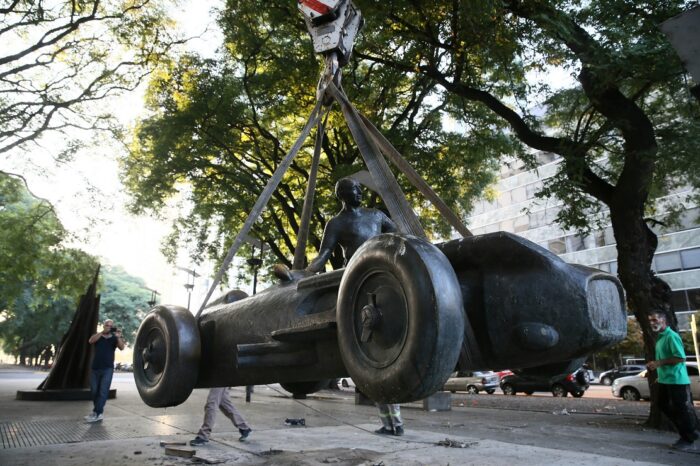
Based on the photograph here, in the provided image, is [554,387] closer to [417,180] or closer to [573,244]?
[573,244]

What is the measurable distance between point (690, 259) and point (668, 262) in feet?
4.21

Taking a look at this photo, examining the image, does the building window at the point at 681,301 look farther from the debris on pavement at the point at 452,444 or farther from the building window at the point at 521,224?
the debris on pavement at the point at 452,444

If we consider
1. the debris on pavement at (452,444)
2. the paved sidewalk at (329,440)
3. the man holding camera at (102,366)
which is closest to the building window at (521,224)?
the paved sidewalk at (329,440)

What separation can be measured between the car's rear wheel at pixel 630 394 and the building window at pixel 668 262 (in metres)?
16.9

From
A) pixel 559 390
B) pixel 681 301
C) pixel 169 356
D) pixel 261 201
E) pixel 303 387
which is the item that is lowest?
pixel 559 390

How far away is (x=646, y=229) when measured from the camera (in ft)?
31.7

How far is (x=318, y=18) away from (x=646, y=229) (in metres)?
8.91

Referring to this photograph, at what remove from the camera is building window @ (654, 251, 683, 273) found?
31.8 meters

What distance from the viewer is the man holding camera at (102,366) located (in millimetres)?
8898

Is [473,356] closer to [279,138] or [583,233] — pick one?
[583,233]

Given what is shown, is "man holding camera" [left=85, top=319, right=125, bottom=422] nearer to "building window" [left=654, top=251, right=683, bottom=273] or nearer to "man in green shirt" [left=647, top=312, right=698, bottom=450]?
"man in green shirt" [left=647, top=312, right=698, bottom=450]

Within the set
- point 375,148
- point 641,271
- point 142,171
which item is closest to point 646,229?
point 641,271

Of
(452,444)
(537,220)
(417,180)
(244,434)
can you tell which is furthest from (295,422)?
(537,220)

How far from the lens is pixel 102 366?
9094 mm
